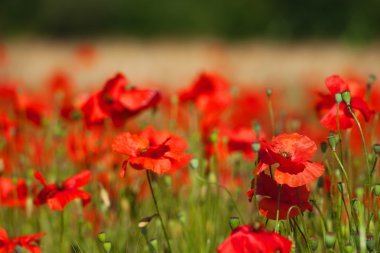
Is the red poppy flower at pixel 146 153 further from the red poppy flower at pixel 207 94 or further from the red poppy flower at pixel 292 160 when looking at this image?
the red poppy flower at pixel 207 94

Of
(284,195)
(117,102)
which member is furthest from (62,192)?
(284,195)

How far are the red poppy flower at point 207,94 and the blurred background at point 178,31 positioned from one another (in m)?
5.58

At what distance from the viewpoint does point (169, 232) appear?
2.04m

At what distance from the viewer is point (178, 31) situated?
522 inches

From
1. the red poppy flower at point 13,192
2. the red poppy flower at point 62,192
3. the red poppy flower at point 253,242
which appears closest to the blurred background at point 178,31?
the red poppy flower at point 13,192

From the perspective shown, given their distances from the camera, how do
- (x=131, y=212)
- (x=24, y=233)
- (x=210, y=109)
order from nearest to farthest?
(x=131, y=212), (x=24, y=233), (x=210, y=109)

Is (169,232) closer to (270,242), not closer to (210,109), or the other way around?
(210,109)

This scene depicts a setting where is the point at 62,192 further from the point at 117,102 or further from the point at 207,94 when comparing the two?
the point at 207,94

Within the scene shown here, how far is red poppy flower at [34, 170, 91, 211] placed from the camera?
1624 mm

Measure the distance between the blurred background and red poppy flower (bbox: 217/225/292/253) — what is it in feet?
22.6

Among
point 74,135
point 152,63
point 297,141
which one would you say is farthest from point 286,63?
point 297,141

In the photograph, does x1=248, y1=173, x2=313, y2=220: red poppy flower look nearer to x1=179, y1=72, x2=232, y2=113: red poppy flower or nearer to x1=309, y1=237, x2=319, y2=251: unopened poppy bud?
x1=309, y1=237, x2=319, y2=251: unopened poppy bud

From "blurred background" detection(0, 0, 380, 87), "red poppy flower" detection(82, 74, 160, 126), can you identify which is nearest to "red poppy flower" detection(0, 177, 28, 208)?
"red poppy flower" detection(82, 74, 160, 126)

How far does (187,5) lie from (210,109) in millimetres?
11112
